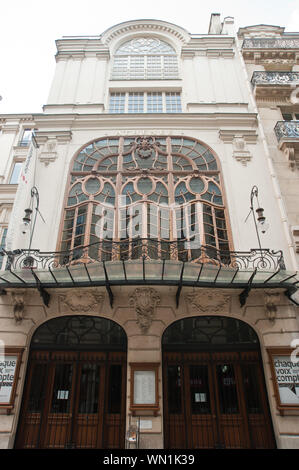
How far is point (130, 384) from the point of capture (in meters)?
8.14

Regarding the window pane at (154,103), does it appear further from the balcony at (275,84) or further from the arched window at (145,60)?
the balcony at (275,84)

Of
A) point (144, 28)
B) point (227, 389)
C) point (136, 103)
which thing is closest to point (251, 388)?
point (227, 389)

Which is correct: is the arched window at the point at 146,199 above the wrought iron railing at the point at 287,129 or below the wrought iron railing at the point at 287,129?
below

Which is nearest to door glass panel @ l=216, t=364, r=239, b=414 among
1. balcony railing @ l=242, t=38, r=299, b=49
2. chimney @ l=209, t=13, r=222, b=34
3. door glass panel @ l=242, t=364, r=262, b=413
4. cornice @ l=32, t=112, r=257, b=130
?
door glass panel @ l=242, t=364, r=262, b=413

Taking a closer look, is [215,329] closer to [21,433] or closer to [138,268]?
[138,268]

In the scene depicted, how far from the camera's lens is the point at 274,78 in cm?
1473

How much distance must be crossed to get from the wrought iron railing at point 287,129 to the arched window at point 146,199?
331 cm

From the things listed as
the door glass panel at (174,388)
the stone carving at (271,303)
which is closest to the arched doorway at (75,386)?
the door glass panel at (174,388)

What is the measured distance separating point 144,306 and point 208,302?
2178mm

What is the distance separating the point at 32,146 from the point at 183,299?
900 cm

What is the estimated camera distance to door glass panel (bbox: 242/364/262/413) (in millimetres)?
8427

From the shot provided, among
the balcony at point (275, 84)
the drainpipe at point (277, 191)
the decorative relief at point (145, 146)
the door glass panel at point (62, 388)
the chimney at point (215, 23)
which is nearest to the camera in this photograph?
the door glass panel at point (62, 388)

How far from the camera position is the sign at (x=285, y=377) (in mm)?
7887

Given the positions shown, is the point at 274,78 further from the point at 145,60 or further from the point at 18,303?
the point at 18,303
